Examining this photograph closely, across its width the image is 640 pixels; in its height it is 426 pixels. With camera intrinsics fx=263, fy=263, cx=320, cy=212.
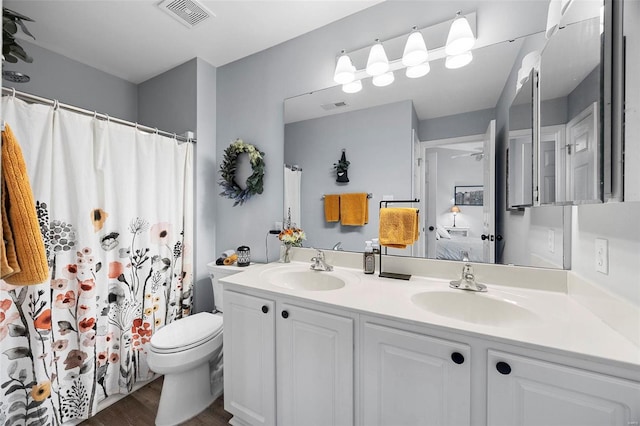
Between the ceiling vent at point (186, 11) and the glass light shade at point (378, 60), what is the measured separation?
1057 millimetres

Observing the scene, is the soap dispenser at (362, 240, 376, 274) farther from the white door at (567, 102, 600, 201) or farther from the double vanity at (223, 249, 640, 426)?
the white door at (567, 102, 600, 201)

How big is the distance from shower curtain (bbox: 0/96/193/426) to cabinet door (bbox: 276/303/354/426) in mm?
1027

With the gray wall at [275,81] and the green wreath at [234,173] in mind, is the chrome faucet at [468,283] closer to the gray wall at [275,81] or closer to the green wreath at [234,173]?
the gray wall at [275,81]

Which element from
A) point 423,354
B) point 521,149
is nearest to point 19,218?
point 423,354

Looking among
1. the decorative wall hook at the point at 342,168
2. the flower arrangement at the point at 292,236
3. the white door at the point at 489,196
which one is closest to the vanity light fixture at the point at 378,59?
the decorative wall hook at the point at 342,168

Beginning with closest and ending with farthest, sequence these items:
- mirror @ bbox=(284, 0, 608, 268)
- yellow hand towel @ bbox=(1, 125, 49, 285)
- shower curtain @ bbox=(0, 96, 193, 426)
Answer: yellow hand towel @ bbox=(1, 125, 49, 285), mirror @ bbox=(284, 0, 608, 268), shower curtain @ bbox=(0, 96, 193, 426)

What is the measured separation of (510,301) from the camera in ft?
3.52

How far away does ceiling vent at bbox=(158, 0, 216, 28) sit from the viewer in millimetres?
1580

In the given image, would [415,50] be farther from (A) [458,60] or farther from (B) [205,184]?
(B) [205,184]

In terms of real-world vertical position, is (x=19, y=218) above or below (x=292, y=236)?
above

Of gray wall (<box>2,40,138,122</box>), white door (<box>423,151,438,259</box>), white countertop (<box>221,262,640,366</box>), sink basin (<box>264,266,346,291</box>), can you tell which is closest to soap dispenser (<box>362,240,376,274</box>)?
white countertop (<box>221,262,640,366</box>)

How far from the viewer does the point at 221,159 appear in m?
2.25

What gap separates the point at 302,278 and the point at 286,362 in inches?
19.3

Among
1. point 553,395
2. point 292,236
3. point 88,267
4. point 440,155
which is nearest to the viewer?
point 553,395
